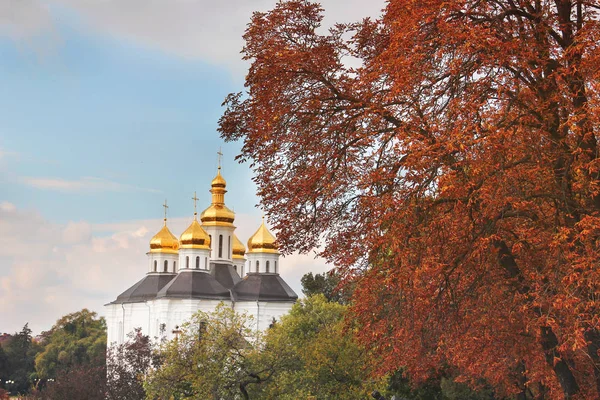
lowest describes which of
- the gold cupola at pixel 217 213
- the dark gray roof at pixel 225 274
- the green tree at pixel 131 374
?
the green tree at pixel 131 374

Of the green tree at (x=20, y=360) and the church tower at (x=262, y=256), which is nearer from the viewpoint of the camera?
the church tower at (x=262, y=256)

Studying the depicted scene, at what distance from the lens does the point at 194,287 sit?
64.6m

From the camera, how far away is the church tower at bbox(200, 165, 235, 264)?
230ft

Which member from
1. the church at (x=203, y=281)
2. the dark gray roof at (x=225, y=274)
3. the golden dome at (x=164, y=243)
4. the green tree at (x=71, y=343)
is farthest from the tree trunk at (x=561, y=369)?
the green tree at (x=71, y=343)

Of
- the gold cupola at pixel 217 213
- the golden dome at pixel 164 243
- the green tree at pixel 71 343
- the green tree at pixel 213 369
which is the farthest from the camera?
the green tree at pixel 71 343

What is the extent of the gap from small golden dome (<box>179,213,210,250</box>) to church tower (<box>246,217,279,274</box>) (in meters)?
3.60

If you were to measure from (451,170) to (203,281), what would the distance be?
55.8 meters

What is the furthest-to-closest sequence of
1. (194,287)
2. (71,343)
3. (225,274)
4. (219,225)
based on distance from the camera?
(71,343)
(219,225)
(225,274)
(194,287)

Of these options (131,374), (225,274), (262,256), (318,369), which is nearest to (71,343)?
(225,274)

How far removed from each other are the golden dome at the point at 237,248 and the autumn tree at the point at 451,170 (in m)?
61.4

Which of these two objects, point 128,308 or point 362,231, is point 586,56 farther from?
point 128,308

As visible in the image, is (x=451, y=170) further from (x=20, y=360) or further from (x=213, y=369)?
(x=20, y=360)

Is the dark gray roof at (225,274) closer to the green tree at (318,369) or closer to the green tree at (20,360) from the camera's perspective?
the green tree at (20,360)

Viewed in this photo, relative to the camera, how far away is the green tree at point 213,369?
25.5 meters
